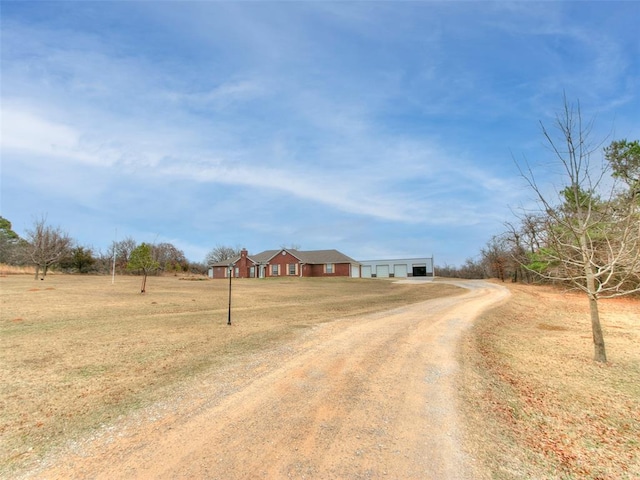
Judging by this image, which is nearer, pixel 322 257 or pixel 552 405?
pixel 552 405

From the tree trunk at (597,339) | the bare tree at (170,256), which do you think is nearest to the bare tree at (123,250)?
the bare tree at (170,256)

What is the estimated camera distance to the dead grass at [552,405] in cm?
404

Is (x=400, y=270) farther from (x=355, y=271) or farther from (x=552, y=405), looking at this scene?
(x=552, y=405)

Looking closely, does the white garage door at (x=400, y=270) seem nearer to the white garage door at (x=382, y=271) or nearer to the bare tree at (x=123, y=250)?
the white garage door at (x=382, y=271)

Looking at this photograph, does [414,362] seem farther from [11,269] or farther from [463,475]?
[11,269]

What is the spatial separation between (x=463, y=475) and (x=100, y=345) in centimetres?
902

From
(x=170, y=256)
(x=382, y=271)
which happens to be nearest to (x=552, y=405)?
(x=382, y=271)

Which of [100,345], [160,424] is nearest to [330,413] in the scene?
[160,424]

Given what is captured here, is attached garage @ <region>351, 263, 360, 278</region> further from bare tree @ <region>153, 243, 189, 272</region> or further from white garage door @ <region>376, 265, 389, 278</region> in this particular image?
bare tree @ <region>153, 243, 189, 272</region>

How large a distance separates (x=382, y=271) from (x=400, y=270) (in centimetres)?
321

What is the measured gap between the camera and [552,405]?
226 inches

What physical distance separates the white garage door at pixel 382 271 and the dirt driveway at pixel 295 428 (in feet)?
171

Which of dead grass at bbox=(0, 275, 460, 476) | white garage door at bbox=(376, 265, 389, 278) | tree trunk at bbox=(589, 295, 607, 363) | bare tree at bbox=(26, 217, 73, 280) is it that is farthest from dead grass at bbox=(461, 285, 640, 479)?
white garage door at bbox=(376, 265, 389, 278)

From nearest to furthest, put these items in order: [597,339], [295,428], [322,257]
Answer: [295,428], [597,339], [322,257]
